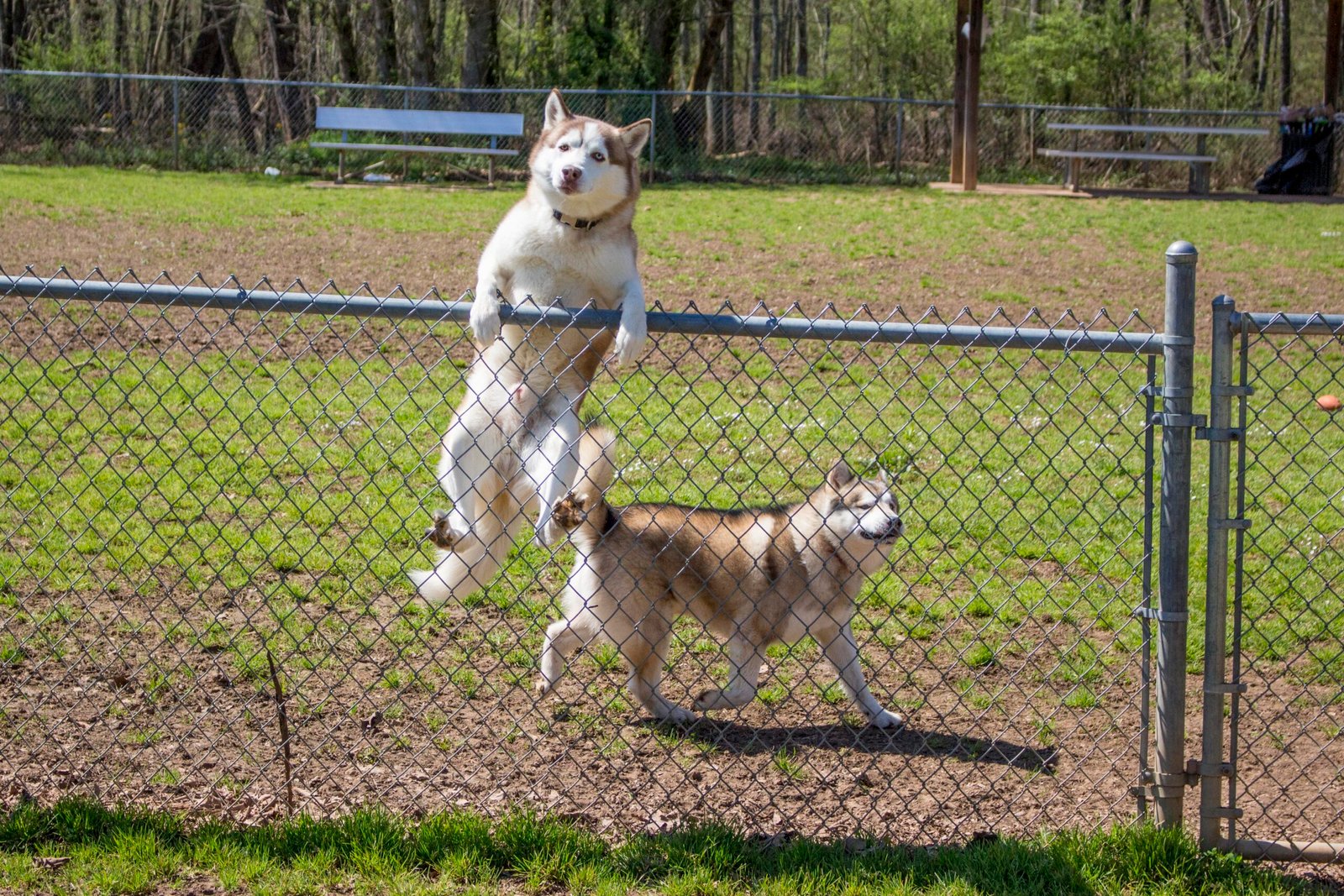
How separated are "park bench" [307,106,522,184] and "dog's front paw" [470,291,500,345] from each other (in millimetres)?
16477

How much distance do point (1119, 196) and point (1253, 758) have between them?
17.0 metres

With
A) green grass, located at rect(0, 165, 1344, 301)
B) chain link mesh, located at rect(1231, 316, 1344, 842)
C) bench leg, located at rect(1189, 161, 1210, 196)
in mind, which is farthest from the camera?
bench leg, located at rect(1189, 161, 1210, 196)

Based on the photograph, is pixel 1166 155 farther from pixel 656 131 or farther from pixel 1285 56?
pixel 1285 56

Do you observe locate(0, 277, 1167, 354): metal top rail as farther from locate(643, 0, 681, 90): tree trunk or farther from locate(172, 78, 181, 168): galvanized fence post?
locate(643, 0, 681, 90): tree trunk

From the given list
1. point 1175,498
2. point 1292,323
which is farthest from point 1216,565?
point 1292,323

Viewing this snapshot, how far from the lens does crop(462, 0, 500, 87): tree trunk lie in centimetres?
2397

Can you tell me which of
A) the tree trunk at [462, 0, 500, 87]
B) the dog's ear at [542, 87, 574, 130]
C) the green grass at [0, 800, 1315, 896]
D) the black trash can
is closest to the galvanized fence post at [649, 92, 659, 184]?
the tree trunk at [462, 0, 500, 87]

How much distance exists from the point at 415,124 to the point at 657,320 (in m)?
17.9

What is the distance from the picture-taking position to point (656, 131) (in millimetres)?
21328

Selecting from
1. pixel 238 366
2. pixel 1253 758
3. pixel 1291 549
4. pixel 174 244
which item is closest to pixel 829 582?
pixel 1253 758

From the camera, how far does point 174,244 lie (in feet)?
A: 41.8

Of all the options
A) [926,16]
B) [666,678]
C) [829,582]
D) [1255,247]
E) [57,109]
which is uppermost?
[926,16]

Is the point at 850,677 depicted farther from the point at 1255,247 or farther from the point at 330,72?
the point at 330,72

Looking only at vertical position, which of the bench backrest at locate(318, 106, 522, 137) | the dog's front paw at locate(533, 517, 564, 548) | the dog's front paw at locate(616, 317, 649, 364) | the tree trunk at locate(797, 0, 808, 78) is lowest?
the dog's front paw at locate(533, 517, 564, 548)
